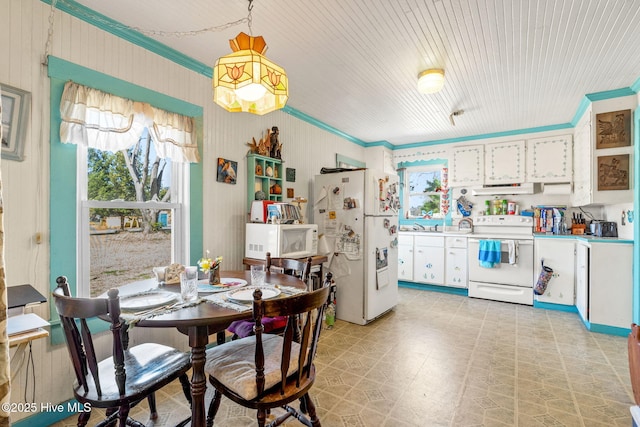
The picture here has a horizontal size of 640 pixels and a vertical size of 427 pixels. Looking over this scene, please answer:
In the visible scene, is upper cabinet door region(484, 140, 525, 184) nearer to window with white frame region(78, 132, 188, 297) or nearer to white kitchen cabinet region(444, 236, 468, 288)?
white kitchen cabinet region(444, 236, 468, 288)

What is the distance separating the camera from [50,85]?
189 centimetres

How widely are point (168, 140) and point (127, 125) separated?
30 centimetres

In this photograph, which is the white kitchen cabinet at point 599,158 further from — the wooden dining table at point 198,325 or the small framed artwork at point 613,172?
the wooden dining table at point 198,325

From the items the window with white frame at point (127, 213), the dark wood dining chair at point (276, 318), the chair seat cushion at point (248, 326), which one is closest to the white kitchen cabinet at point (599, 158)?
the dark wood dining chair at point (276, 318)

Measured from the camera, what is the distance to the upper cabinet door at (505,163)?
4676mm

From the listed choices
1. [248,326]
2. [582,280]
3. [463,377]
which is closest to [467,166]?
[582,280]

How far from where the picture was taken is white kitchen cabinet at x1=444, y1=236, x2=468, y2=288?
4.75 metres

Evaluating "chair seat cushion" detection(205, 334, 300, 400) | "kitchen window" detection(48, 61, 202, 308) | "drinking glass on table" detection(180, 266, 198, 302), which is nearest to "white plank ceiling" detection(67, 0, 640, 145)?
"kitchen window" detection(48, 61, 202, 308)

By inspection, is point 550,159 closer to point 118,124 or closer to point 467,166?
point 467,166

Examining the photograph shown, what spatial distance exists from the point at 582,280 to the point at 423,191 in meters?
2.65

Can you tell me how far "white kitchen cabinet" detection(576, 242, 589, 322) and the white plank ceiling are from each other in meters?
1.72

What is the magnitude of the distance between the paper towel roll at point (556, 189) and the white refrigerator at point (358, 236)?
2436 millimetres

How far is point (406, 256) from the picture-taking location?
523 cm

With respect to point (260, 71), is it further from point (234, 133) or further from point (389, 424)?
point (389, 424)
